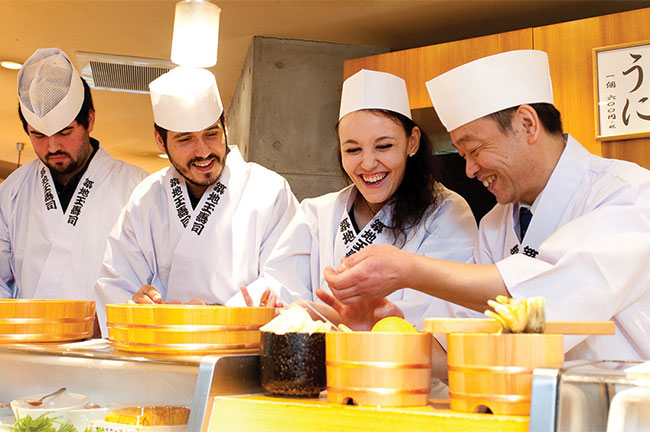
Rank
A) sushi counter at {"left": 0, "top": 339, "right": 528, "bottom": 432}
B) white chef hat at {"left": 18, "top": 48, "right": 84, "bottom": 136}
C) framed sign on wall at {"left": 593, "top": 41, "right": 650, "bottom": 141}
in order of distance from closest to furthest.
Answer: sushi counter at {"left": 0, "top": 339, "right": 528, "bottom": 432}
white chef hat at {"left": 18, "top": 48, "right": 84, "bottom": 136}
framed sign on wall at {"left": 593, "top": 41, "right": 650, "bottom": 141}

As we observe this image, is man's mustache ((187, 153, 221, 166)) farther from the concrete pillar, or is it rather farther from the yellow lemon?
the concrete pillar

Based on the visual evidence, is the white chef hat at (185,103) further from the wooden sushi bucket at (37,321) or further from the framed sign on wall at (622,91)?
the framed sign on wall at (622,91)

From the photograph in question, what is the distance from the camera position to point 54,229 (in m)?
2.83

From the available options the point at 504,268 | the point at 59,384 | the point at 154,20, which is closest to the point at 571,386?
the point at 504,268

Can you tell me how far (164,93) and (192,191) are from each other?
0.38m

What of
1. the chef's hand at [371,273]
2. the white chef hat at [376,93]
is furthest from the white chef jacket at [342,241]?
the chef's hand at [371,273]

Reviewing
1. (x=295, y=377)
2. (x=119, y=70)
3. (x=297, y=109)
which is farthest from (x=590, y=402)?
(x=119, y=70)

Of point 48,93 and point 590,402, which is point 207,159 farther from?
point 590,402

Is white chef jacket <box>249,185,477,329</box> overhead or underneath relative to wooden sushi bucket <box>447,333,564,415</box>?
overhead

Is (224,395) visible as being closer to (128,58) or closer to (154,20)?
(154,20)

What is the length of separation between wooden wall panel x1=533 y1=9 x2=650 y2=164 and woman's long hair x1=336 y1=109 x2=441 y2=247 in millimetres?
1554

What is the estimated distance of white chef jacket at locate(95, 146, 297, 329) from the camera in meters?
2.46

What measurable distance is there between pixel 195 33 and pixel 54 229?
1.06 m

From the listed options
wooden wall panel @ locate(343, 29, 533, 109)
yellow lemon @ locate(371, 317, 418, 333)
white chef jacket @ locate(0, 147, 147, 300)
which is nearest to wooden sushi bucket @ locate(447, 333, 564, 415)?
yellow lemon @ locate(371, 317, 418, 333)
